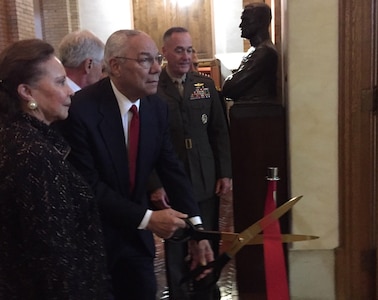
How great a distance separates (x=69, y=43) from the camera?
2.92m

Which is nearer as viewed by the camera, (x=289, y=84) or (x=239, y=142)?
(x=289, y=84)

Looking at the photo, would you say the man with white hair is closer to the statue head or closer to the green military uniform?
the green military uniform

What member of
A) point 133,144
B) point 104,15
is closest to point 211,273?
point 133,144

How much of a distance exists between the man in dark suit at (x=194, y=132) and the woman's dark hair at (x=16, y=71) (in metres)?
1.56

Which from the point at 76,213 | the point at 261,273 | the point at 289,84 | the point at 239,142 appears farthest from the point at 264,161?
the point at 76,213

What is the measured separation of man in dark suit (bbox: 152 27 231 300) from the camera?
125 inches

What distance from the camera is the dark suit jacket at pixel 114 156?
204cm

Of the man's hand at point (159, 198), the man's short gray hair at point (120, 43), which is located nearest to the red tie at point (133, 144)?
the man's short gray hair at point (120, 43)

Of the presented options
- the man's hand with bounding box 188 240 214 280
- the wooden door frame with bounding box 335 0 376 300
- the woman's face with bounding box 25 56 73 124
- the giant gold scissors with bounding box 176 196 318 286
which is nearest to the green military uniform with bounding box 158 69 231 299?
the wooden door frame with bounding box 335 0 376 300

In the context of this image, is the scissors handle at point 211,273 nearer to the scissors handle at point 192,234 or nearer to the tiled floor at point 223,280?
the scissors handle at point 192,234

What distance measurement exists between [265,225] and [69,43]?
61.5 inches

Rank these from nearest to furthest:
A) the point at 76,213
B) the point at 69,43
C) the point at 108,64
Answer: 1. the point at 76,213
2. the point at 108,64
3. the point at 69,43

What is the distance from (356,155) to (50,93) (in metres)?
1.92

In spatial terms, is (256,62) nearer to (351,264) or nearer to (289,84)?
(289,84)
